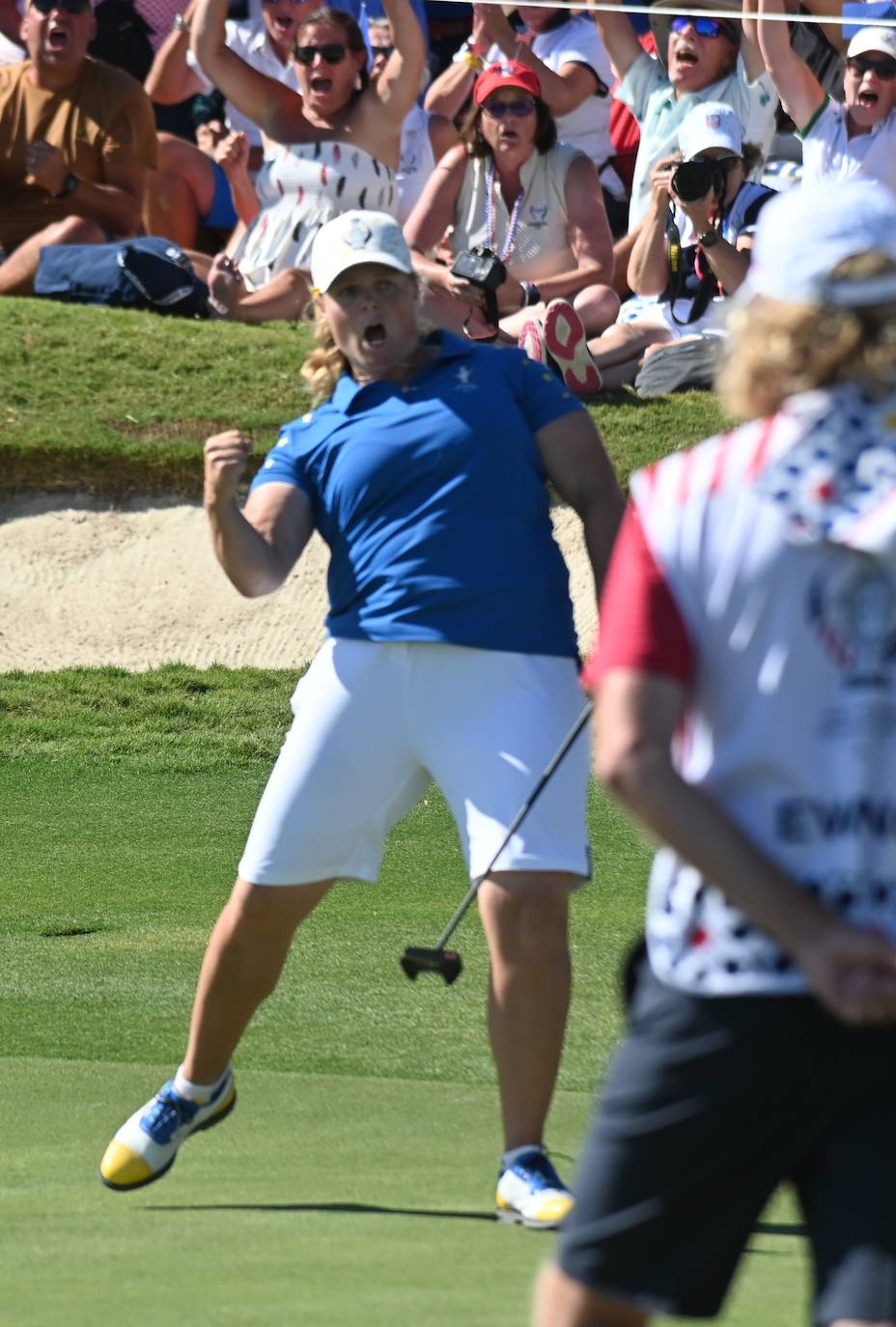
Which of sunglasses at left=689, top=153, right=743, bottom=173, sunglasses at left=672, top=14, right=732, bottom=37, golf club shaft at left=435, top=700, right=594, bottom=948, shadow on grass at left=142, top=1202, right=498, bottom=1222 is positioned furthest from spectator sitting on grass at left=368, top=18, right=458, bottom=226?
shadow on grass at left=142, top=1202, right=498, bottom=1222

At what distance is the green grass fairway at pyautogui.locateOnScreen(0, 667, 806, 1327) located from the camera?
12.7 ft

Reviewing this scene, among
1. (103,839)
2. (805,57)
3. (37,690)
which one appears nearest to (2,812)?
(103,839)

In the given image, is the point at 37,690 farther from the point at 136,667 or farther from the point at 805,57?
the point at 805,57

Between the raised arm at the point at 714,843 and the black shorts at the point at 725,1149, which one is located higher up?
the raised arm at the point at 714,843

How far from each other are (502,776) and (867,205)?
2169mm

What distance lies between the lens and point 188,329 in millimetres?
13148

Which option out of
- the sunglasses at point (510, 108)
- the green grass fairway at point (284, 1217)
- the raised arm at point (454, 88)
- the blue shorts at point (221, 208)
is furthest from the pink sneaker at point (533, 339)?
the green grass fairway at point (284, 1217)

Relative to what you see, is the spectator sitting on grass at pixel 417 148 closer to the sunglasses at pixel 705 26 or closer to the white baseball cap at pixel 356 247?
the sunglasses at pixel 705 26

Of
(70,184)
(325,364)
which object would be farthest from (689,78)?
(325,364)

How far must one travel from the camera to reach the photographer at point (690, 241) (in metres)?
8.45

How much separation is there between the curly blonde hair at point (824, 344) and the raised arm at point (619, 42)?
384 inches

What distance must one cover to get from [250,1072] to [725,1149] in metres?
3.61

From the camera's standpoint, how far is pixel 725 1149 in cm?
237

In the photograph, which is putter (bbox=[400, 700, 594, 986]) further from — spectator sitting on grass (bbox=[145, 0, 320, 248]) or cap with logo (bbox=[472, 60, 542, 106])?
spectator sitting on grass (bbox=[145, 0, 320, 248])
